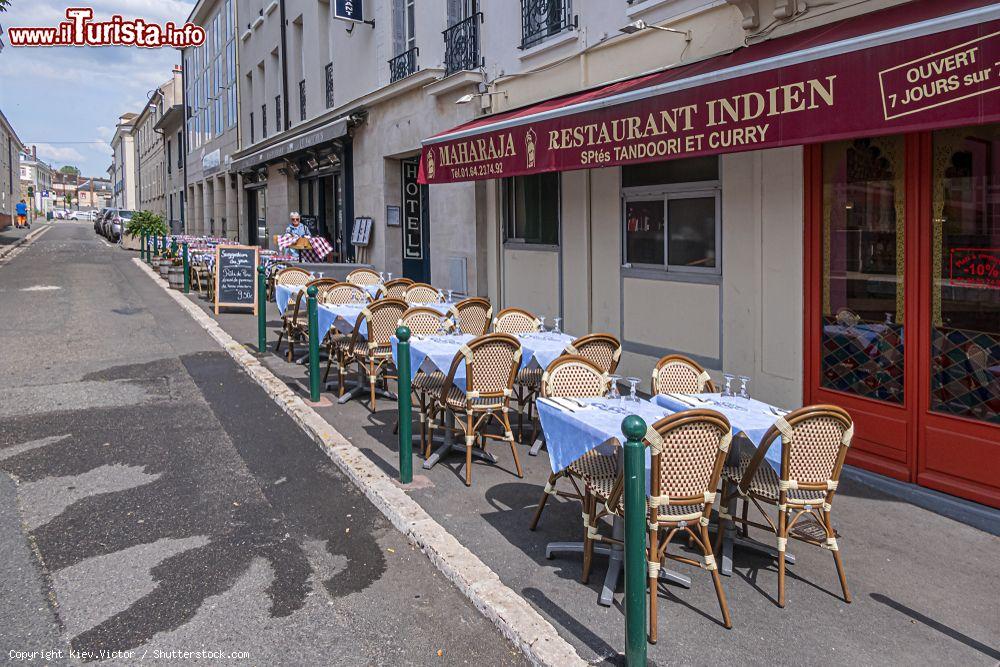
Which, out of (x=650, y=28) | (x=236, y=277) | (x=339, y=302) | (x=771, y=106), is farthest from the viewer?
(x=236, y=277)

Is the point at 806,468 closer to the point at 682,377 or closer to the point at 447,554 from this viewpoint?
the point at 682,377

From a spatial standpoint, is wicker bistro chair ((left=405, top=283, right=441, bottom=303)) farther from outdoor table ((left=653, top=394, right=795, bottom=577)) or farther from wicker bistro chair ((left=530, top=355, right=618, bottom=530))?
outdoor table ((left=653, top=394, right=795, bottom=577))

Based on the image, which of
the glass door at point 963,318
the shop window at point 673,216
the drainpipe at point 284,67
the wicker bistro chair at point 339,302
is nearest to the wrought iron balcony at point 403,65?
the wicker bistro chair at point 339,302

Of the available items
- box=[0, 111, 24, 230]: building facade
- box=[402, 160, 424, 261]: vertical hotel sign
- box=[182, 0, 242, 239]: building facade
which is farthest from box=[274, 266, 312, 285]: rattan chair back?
box=[0, 111, 24, 230]: building facade

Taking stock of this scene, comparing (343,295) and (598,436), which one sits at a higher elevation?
(343,295)

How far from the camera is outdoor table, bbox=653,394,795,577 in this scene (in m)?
4.12

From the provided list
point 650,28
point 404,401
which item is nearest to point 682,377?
point 404,401

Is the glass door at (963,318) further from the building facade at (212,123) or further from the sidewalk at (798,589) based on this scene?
the building facade at (212,123)

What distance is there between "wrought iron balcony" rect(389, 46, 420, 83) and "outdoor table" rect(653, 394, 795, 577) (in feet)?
34.5

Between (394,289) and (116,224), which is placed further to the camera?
(116,224)

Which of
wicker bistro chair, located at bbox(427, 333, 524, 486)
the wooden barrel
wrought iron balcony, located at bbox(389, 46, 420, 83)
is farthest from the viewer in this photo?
the wooden barrel

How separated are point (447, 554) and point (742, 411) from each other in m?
1.81

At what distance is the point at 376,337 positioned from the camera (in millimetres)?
7930

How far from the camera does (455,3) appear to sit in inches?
490
